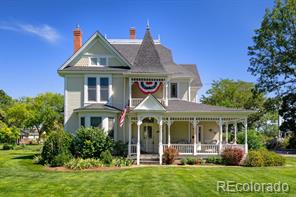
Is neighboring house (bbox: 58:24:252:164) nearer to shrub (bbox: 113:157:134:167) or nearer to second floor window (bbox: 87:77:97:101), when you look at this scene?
second floor window (bbox: 87:77:97:101)

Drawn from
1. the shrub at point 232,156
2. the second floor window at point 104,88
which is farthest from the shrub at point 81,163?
the shrub at point 232,156

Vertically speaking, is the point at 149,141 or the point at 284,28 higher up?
the point at 284,28

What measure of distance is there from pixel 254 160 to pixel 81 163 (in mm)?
11798

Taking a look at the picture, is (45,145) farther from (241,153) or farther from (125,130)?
(241,153)

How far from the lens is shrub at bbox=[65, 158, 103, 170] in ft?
73.4

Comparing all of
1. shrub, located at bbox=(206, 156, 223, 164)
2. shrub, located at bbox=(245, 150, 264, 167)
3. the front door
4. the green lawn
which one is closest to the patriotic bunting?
the front door

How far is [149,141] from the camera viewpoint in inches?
1153

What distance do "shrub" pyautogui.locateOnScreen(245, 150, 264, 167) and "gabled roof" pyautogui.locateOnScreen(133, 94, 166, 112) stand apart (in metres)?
6.94

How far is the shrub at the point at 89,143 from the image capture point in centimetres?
2470

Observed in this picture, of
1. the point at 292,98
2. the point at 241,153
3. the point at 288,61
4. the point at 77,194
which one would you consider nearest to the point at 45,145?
the point at 77,194

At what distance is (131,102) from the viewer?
90.6 ft

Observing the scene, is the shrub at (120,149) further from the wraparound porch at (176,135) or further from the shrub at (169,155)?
the shrub at (169,155)

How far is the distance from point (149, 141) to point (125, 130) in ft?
7.44

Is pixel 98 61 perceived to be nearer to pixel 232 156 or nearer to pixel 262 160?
pixel 232 156
